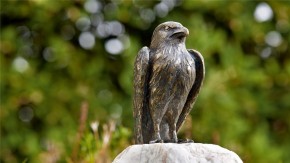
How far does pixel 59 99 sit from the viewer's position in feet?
23.7

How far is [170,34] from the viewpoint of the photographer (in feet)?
12.2

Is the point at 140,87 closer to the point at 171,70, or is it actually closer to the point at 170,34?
the point at 171,70

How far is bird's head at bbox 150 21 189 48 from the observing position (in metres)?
3.71

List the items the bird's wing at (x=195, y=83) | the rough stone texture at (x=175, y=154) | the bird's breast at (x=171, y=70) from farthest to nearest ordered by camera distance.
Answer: the bird's wing at (x=195, y=83), the bird's breast at (x=171, y=70), the rough stone texture at (x=175, y=154)

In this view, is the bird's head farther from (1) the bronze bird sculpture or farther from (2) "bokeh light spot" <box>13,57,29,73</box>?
(2) "bokeh light spot" <box>13,57,29,73</box>

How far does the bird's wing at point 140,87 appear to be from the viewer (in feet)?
12.0

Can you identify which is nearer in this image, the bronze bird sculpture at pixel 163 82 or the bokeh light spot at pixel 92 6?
the bronze bird sculpture at pixel 163 82

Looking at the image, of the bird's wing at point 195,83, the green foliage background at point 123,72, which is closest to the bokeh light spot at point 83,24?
the green foliage background at point 123,72

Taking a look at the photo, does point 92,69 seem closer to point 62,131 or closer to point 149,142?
point 62,131

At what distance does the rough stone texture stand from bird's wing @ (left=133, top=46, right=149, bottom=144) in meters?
0.22

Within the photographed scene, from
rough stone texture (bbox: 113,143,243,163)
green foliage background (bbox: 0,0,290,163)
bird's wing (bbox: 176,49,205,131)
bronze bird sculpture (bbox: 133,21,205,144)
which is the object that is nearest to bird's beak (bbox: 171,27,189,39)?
bronze bird sculpture (bbox: 133,21,205,144)

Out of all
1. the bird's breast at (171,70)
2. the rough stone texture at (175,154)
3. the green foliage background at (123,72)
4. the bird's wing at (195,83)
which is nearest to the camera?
the rough stone texture at (175,154)

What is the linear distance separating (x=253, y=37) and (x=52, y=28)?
1934 millimetres

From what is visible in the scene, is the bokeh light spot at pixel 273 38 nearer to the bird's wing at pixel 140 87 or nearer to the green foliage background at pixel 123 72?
the green foliage background at pixel 123 72
